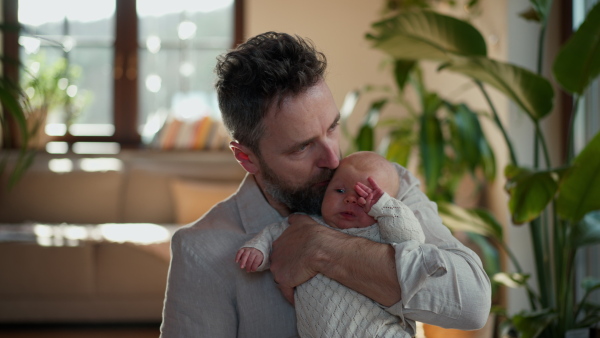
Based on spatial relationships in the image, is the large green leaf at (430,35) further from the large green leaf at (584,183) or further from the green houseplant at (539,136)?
the large green leaf at (584,183)

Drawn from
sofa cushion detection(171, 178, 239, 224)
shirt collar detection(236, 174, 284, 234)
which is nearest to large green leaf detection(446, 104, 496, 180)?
sofa cushion detection(171, 178, 239, 224)

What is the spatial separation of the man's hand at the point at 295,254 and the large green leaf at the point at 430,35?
1071mm

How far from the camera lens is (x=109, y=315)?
4.11 meters

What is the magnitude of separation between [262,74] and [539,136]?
134 centimetres

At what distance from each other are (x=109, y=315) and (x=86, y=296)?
0.17 metres

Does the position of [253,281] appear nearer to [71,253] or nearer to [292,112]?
[292,112]

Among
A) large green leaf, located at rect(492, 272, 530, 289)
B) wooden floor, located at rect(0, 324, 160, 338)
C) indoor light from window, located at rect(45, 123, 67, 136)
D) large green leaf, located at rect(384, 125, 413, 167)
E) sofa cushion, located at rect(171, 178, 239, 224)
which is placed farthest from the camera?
indoor light from window, located at rect(45, 123, 67, 136)

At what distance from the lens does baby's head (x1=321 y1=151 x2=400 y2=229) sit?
145cm

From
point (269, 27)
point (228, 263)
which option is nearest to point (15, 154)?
point (269, 27)

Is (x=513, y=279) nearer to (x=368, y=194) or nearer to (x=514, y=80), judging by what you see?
(x=514, y=80)

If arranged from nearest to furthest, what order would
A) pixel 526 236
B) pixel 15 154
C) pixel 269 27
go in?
pixel 526 236 < pixel 15 154 < pixel 269 27

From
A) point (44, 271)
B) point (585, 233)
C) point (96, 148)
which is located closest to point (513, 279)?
point (585, 233)

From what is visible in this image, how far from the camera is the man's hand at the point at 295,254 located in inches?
53.5

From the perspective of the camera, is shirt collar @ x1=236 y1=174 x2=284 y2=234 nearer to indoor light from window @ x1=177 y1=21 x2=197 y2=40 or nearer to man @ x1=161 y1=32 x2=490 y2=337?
man @ x1=161 y1=32 x2=490 y2=337
